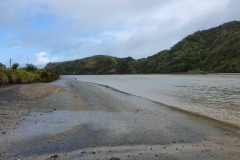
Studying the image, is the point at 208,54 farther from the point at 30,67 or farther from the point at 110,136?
the point at 110,136

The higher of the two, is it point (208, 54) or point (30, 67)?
point (208, 54)

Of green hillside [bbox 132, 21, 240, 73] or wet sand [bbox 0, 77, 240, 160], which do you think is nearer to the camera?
wet sand [bbox 0, 77, 240, 160]

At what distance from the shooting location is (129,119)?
15008mm

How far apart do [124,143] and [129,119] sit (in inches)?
197

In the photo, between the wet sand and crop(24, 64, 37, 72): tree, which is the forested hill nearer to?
crop(24, 64, 37, 72): tree

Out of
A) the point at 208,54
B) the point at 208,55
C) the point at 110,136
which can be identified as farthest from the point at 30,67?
the point at 208,54

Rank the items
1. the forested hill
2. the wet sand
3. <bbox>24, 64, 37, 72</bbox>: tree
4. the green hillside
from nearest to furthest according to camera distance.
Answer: the wet sand → <bbox>24, 64, 37, 72</bbox>: tree → the forested hill → the green hillside

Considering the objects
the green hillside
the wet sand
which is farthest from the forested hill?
the wet sand

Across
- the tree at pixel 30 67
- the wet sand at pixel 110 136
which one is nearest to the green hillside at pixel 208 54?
the tree at pixel 30 67

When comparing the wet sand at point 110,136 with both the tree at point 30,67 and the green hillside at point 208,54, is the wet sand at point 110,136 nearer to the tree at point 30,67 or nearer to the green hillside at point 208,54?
the tree at point 30,67

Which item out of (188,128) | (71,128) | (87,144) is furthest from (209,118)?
(87,144)

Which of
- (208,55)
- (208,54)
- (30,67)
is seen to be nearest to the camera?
(30,67)

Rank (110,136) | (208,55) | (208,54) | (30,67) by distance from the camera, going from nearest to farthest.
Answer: (110,136) < (30,67) < (208,55) < (208,54)

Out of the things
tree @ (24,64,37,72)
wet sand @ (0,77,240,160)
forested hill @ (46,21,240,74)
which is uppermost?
forested hill @ (46,21,240,74)
